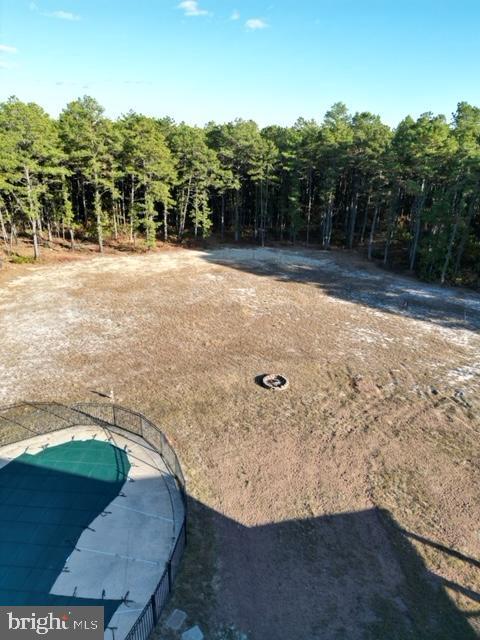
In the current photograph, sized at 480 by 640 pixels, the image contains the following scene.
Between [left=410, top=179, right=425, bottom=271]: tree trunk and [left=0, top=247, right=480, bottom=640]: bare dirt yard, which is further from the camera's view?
[left=410, top=179, right=425, bottom=271]: tree trunk

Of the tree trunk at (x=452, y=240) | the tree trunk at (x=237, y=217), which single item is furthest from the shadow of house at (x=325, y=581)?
the tree trunk at (x=237, y=217)

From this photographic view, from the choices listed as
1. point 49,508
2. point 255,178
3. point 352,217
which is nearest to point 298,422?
point 49,508

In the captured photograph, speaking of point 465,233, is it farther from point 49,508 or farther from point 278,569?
point 49,508

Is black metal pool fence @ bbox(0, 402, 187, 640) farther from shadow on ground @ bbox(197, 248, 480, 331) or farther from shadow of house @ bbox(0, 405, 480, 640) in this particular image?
shadow on ground @ bbox(197, 248, 480, 331)

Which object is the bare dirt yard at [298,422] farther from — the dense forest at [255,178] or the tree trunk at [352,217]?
the tree trunk at [352,217]

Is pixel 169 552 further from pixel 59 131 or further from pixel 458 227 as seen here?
pixel 59 131

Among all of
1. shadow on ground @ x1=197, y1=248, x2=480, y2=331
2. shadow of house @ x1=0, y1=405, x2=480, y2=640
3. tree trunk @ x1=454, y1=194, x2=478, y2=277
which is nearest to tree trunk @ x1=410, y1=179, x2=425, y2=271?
shadow on ground @ x1=197, y1=248, x2=480, y2=331

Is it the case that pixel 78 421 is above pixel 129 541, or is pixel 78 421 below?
above
